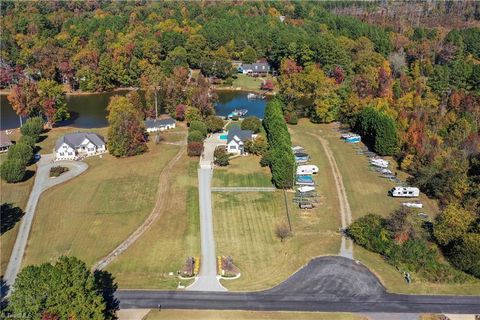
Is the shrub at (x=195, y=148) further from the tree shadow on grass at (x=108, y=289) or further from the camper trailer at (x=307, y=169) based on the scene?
the tree shadow on grass at (x=108, y=289)

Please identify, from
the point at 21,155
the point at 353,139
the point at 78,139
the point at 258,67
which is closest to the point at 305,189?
the point at 353,139

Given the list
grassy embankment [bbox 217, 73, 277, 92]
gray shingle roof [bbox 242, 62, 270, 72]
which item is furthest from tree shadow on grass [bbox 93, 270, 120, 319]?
gray shingle roof [bbox 242, 62, 270, 72]

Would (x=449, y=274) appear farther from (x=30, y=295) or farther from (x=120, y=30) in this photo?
(x=120, y=30)

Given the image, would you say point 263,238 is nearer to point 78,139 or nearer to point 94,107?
point 78,139

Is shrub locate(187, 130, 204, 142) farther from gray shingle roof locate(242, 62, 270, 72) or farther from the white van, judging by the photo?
gray shingle roof locate(242, 62, 270, 72)

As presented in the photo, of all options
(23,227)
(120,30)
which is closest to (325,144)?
(23,227)

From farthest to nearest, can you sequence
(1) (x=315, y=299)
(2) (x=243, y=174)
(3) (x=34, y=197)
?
1. (2) (x=243, y=174)
2. (3) (x=34, y=197)
3. (1) (x=315, y=299)
